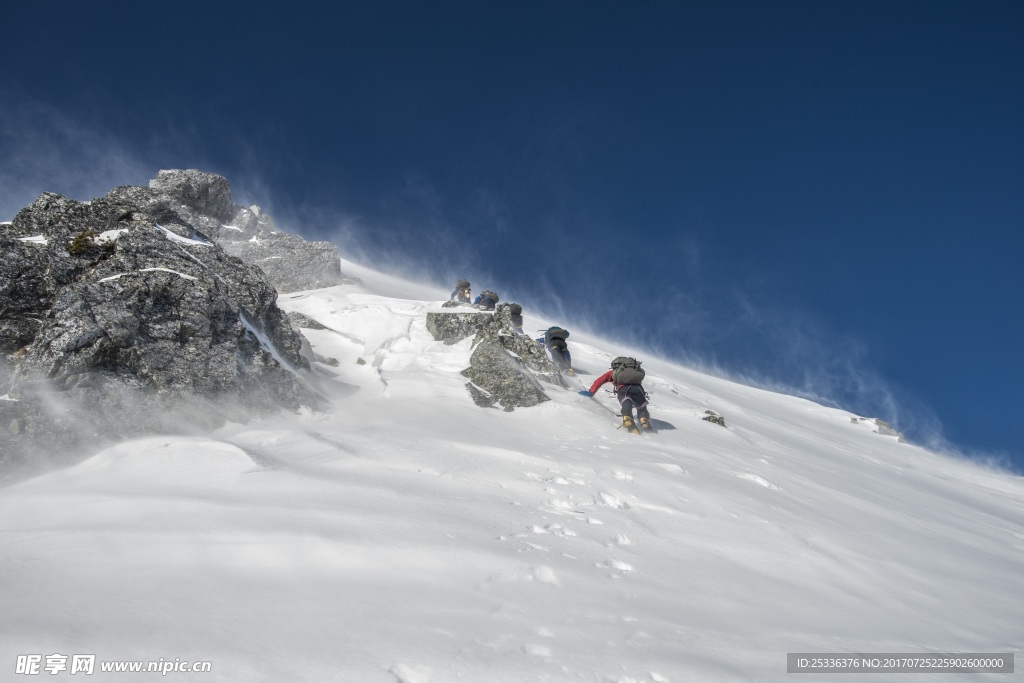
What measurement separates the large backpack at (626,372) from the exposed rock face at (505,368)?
156cm

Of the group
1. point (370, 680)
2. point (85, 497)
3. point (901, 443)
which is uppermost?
point (901, 443)

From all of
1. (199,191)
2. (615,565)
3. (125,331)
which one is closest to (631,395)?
(615,565)

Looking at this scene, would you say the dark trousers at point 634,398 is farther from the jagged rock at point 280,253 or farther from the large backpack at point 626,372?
the jagged rock at point 280,253

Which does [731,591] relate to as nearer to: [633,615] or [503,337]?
[633,615]

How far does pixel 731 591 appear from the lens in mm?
4230

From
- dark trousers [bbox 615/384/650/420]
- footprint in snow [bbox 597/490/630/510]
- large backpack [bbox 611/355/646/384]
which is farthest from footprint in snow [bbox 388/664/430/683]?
large backpack [bbox 611/355/646/384]

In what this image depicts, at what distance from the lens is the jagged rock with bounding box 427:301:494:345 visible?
13.4 meters

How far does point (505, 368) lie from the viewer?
11.2 metres

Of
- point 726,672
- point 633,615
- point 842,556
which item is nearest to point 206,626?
point 633,615

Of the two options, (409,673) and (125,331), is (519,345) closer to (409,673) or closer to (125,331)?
(125,331)

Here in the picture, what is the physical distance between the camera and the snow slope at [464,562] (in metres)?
2.66

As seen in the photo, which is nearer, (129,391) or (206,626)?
(206,626)

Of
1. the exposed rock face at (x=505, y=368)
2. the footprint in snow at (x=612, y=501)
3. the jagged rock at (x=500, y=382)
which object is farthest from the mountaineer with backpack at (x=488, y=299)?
the footprint in snow at (x=612, y=501)

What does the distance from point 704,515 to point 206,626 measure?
5.24 meters
